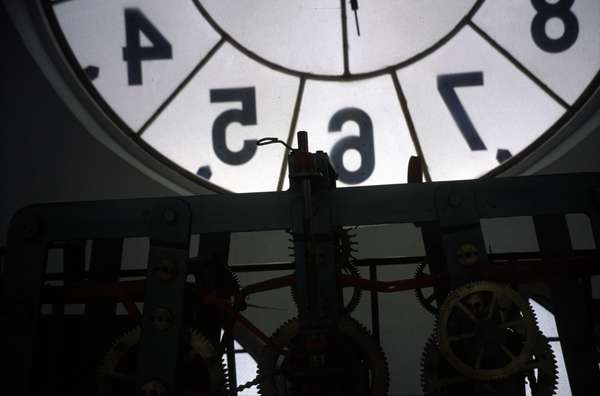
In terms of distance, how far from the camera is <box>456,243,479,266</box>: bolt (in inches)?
56.0

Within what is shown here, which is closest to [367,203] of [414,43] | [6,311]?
[6,311]

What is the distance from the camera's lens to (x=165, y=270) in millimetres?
1472

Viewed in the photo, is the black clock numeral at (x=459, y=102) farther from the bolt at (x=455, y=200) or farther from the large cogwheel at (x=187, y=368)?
the large cogwheel at (x=187, y=368)

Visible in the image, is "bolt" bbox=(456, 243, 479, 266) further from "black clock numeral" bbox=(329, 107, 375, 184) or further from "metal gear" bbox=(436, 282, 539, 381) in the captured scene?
"black clock numeral" bbox=(329, 107, 375, 184)

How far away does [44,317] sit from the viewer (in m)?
1.68

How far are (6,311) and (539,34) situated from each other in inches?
95.8

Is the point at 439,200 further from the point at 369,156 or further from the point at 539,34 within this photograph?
the point at 539,34

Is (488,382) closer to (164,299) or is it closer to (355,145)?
(164,299)

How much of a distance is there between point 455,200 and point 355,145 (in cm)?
156

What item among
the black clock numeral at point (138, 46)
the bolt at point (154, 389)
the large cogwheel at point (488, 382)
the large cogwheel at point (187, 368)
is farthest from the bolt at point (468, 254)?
the black clock numeral at point (138, 46)

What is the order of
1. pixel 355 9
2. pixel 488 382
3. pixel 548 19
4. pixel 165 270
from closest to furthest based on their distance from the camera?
pixel 488 382 < pixel 165 270 < pixel 548 19 < pixel 355 9

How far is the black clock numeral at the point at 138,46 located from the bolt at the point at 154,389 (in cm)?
196

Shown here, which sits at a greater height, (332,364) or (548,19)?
(548,19)

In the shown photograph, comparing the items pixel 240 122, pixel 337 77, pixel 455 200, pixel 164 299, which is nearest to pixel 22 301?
pixel 164 299
